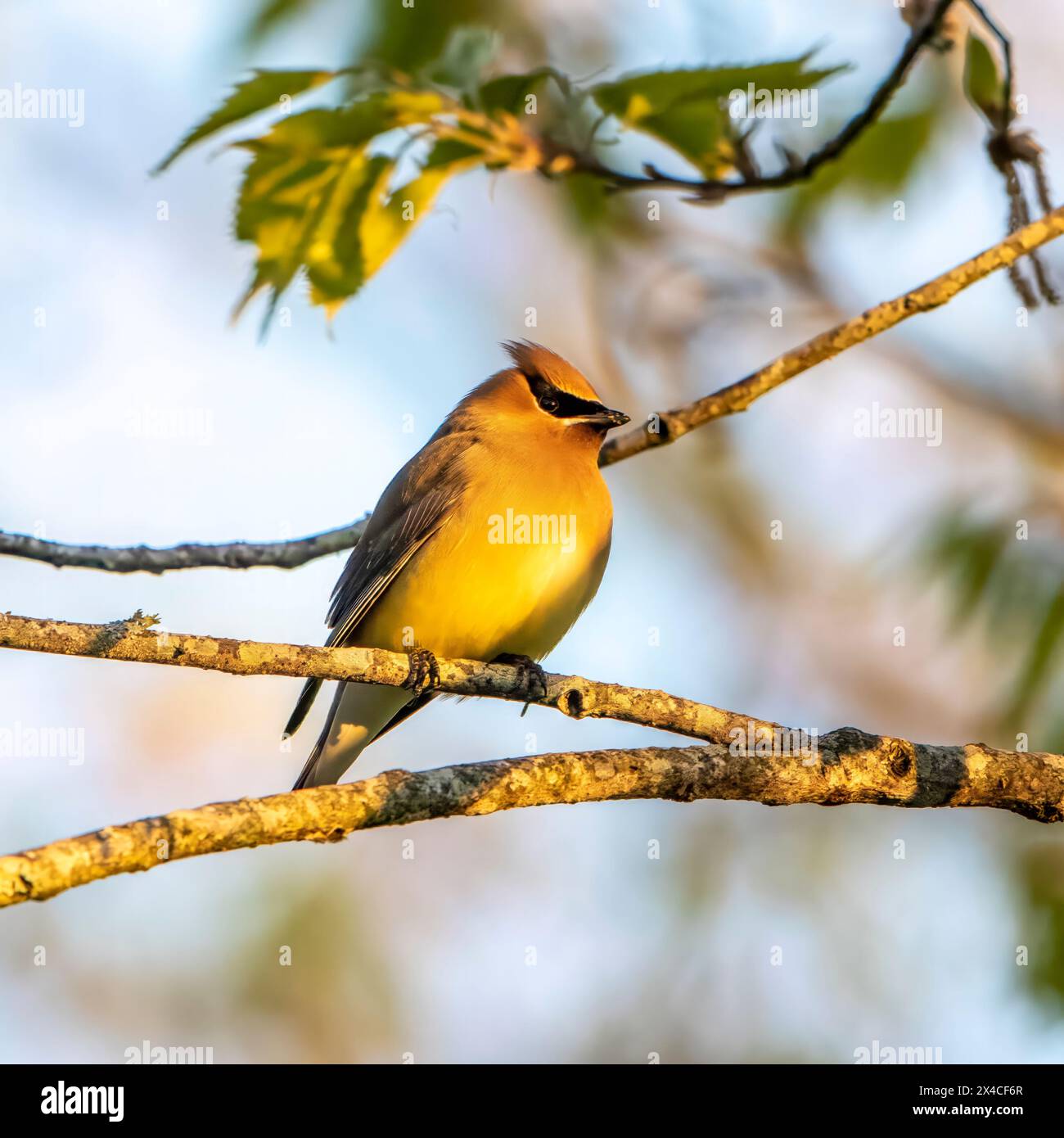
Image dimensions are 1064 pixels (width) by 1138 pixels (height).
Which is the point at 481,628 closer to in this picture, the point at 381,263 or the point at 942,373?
the point at 381,263

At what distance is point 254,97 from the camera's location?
3.12 metres

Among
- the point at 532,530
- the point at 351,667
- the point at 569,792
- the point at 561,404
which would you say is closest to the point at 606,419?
the point at 561,404

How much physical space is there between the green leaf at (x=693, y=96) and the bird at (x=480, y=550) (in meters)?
2.23

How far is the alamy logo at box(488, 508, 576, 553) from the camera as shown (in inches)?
219

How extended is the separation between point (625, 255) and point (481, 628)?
358cm

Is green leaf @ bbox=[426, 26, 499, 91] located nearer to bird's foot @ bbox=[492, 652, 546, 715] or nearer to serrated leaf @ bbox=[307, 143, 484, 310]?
serrated leaf @ bbox=[307, 143, 484, 310]

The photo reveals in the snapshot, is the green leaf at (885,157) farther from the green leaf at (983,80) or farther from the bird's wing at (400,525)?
the bird's wing at (400,525)

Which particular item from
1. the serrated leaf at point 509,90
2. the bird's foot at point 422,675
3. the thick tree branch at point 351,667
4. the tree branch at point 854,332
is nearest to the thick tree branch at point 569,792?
the thick tree branch at point 351,667

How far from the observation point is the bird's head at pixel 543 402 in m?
6.09

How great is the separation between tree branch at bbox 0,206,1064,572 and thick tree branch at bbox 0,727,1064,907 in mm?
1151

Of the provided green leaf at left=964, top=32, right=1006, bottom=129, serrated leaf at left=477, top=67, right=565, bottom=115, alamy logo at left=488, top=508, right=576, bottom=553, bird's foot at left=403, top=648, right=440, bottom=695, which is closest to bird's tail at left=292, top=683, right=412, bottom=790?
alamy logo at left=488, top=508, right=576, bottom=553

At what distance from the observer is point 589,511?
5762 mm

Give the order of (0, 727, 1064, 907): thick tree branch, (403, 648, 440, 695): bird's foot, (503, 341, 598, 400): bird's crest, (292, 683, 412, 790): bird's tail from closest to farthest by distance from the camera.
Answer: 1. (0, 727, 1064, 907): thick tree branch
2. (403, 648, 440, 695): bird's foot
3. (292, 683, 412, 790): bird's tail
4. (503, 341, 598, 400): bird's crest

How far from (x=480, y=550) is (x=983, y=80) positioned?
268 cm
